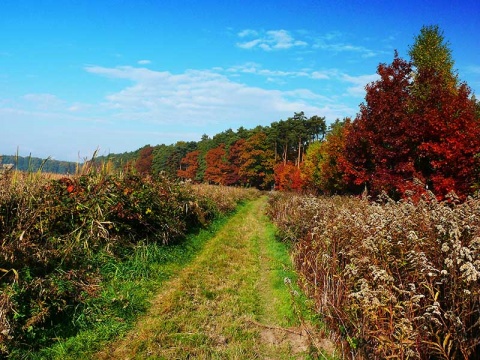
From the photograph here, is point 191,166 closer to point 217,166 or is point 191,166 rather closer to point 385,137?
point 217,166

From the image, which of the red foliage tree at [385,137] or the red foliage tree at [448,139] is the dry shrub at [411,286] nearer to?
the red foliage tree at [448,139]

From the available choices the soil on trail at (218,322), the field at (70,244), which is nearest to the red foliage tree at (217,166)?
the field at (70,244)

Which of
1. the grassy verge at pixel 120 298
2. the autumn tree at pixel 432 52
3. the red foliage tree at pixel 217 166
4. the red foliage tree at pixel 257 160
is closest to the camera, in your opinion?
the grassy verge at pixel 120 298

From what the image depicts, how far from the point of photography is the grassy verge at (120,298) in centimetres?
427

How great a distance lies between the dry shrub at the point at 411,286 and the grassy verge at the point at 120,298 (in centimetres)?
302

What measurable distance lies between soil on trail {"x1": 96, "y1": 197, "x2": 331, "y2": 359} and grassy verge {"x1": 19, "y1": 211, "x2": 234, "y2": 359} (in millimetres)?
204

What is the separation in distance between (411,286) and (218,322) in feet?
10.1

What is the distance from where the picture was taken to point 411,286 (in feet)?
10.8

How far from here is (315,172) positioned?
105 feet

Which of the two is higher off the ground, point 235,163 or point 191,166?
point 235,163

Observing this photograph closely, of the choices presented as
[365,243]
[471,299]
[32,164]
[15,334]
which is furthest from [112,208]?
[471,299]

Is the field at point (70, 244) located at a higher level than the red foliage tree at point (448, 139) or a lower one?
lower

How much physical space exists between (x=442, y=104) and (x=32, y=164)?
1488 cm

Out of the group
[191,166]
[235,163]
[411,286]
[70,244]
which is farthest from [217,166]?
[411,286]
